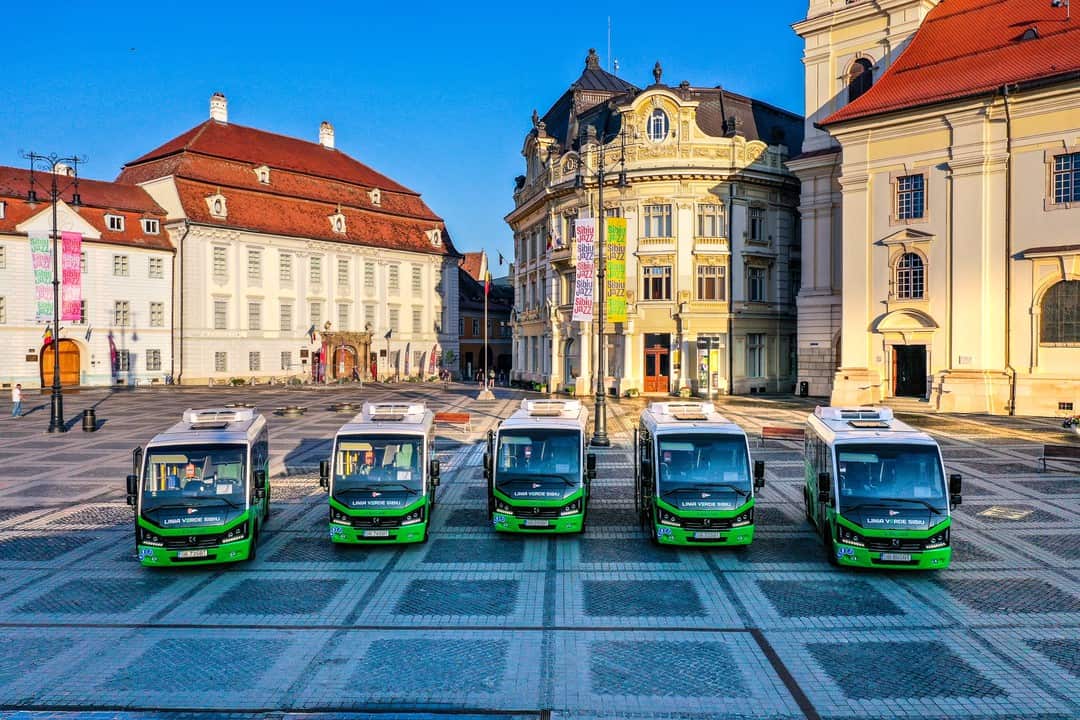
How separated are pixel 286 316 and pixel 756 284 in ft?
123

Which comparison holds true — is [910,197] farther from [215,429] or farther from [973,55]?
[215,429]

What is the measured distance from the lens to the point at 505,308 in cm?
8631

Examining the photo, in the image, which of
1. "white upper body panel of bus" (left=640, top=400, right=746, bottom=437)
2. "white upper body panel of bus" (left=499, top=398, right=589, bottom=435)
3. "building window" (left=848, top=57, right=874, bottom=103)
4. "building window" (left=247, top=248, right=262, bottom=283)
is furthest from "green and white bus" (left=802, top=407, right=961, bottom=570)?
"building window" (left=247, top=248, right=262, bottom=283)

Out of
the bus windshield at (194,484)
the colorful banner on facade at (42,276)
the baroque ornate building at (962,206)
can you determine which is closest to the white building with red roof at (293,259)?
the colorful banner on facade at (42,276)

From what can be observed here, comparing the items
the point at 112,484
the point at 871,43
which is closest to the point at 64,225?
the point at 112,484

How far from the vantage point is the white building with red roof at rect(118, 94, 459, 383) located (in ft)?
193

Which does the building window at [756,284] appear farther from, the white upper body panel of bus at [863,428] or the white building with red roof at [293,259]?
the white building with red roof at [293,259]

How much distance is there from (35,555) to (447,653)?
30.1 feet

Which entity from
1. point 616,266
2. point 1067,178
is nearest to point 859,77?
point 1067,178

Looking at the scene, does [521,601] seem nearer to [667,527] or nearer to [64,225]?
[667,527]

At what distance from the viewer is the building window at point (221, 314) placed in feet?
197

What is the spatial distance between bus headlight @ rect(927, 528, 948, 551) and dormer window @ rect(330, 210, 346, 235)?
6015cm

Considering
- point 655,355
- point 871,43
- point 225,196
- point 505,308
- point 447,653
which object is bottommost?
point 447,653

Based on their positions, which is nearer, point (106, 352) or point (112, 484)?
point (112, 484)
